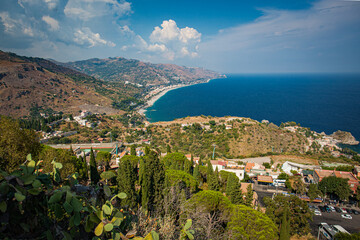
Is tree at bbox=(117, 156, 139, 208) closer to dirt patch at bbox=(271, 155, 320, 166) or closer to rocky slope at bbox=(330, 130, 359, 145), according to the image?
dirt patch at bbox=(271, 155, 320, 166)

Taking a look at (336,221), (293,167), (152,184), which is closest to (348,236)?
(336,221)

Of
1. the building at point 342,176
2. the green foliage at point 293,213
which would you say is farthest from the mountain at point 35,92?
the building at point 342,176

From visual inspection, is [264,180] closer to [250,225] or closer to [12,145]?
[250,225]

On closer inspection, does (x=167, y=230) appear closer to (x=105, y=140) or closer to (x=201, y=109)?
(x=105, y=140)

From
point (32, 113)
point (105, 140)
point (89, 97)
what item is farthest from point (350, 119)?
point (32, 113)

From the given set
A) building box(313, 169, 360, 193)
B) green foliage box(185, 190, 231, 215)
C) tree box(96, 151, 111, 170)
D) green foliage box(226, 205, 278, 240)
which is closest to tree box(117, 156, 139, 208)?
green foliage box(185, 190, 231, 215)

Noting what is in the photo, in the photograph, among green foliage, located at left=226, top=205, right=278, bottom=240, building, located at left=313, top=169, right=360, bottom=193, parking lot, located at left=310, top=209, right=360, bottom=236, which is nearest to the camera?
green foliage, located at left=226, top=205, right=278, bottom=240
